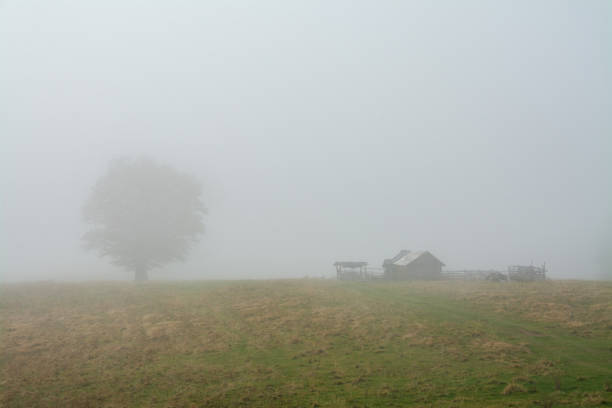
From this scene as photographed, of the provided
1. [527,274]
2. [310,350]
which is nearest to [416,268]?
[527,274]

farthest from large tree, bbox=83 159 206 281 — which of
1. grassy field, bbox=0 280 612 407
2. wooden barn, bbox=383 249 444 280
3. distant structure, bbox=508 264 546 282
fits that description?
distant structure, bbox=508 264 546 282

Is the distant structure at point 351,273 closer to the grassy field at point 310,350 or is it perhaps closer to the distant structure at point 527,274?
the distant structure at point 527,274

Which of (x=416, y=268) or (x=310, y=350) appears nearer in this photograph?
(x=310, y=350)

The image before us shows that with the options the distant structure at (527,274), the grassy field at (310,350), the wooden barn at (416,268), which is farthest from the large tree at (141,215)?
the distant structure at (527,274)

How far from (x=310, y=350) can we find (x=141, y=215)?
130 feet

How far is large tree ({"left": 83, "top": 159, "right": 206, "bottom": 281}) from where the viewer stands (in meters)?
49.8

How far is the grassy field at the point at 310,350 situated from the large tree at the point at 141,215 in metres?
17.5

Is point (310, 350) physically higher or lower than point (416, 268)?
lower

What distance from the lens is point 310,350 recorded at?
1947cm

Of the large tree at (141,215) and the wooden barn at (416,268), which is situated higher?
the large tree at (141,215)

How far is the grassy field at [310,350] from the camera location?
14.4 metres

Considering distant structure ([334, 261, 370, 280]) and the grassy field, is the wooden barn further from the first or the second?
the grassy field

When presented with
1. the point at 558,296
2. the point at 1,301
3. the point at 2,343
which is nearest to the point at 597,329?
the point at 558,296

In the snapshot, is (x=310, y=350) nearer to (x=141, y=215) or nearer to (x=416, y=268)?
(x=416, y=268)
